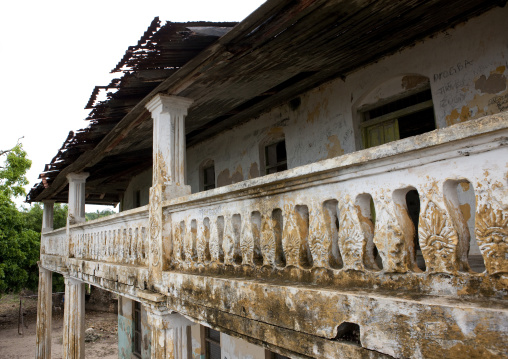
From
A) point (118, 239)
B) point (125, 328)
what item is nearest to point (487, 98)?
point (118, 239)

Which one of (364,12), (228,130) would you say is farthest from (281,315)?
(228,130)

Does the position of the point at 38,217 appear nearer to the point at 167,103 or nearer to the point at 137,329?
the point at 137,329

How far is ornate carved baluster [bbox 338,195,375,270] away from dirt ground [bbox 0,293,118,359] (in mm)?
16176

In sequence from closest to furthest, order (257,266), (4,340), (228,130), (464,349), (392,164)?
(464,349), (392,164), (257,266), (228,130), (4,340)

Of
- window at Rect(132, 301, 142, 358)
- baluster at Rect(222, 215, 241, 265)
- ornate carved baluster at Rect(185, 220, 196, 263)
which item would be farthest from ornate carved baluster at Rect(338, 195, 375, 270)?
window at Rect(132, 301, 142, 358)

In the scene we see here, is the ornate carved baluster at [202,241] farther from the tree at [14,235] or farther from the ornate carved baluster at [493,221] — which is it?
the tree at [14,235]

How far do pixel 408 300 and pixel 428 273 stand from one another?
0.18 m

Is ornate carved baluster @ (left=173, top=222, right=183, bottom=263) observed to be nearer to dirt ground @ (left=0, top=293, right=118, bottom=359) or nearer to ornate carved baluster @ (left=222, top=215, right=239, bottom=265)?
ornate carved baluster @ (left=222, top=215, right=239, bottom=265)

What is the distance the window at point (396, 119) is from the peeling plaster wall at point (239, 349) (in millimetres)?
4242

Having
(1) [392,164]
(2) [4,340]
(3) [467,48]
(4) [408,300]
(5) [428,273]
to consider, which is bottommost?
(2) [4,340]

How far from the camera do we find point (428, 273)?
187cm

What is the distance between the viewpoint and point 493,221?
1625 millimetres

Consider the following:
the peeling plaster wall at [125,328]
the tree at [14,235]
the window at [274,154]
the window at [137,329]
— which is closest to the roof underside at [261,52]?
the window at [274,154]

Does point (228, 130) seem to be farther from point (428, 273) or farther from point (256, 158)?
point (428, 273)
